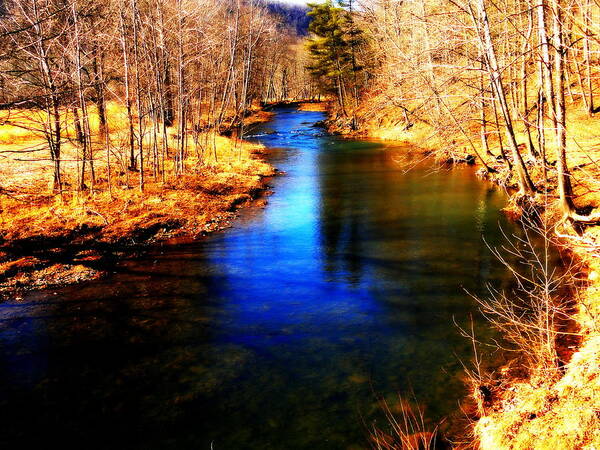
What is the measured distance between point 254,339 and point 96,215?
920cm

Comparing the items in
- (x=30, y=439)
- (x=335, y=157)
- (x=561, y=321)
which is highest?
(x=335, y=157)

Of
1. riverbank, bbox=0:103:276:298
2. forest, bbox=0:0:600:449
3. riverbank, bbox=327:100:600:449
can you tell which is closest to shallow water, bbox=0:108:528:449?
riverbank, bbox=327:100:600:449

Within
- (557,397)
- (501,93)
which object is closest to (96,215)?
(501,93)

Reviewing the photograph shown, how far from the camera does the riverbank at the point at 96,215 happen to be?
38.2 ft

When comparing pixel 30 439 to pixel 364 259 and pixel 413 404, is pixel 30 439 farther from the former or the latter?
pixel 364 259

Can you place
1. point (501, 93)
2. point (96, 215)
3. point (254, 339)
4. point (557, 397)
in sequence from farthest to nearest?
point (96, 215) < point (501, 93) < point (254, 339) < point (557, 397)

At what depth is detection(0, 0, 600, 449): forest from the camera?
5820 millimetres

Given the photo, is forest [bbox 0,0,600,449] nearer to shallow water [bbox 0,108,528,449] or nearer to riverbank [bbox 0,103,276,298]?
riverbank [bbox 0,103,276,298]

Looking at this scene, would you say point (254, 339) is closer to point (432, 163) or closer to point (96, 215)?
point (96, 215)

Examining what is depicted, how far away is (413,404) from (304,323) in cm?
306

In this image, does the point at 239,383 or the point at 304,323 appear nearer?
the point at 239,383

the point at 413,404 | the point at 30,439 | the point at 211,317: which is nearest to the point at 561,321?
the point at 413,404

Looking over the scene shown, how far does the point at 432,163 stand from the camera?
2770 centimetres

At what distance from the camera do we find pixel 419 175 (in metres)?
23.8
